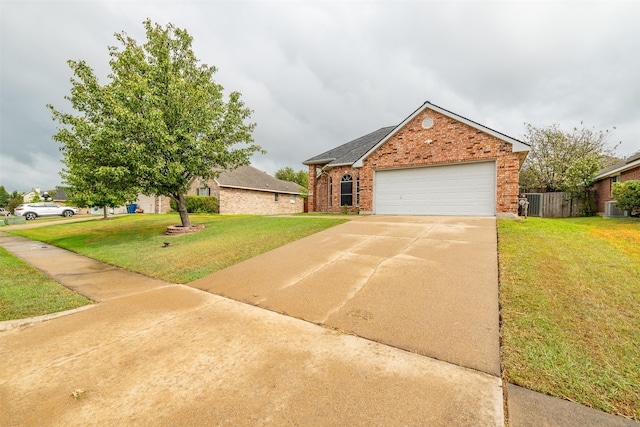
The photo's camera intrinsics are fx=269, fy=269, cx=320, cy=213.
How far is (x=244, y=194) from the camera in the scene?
28.1m

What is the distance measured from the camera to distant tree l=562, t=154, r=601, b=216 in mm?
16828

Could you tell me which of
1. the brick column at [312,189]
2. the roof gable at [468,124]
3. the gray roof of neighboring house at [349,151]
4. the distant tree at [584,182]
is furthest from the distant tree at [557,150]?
the brick column at [312,189]

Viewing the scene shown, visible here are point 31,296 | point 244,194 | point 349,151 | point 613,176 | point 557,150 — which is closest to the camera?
point 31,296

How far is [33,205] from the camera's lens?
27.5 meters

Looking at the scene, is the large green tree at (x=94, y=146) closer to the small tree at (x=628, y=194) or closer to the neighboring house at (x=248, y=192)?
the neighboring house at (x=248, y=192)

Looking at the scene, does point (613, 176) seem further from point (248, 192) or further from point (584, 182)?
point (248, 192)

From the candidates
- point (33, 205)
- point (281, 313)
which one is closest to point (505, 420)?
point (281, 313)

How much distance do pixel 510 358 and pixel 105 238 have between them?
49.2ft

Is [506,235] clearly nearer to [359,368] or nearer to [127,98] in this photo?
[359,368]

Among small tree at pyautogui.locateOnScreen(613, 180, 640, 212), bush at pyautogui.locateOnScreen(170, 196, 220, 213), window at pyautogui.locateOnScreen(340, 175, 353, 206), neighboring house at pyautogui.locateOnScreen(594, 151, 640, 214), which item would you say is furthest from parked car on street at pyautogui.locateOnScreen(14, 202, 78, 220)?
neighboring house at pyautogui.locateOnScreen(594, 151, 640, 214)

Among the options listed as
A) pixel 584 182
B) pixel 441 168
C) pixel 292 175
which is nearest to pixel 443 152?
pixel 441 168

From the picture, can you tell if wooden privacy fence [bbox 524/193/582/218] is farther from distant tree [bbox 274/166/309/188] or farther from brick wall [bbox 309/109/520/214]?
distant tree [bbox 274/166/309/188]

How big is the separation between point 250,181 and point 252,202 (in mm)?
2353

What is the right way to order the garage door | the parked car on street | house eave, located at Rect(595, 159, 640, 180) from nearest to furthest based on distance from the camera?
the garage door, house eave, located at Rect(595, 159, 640, 180), the parked car on street
